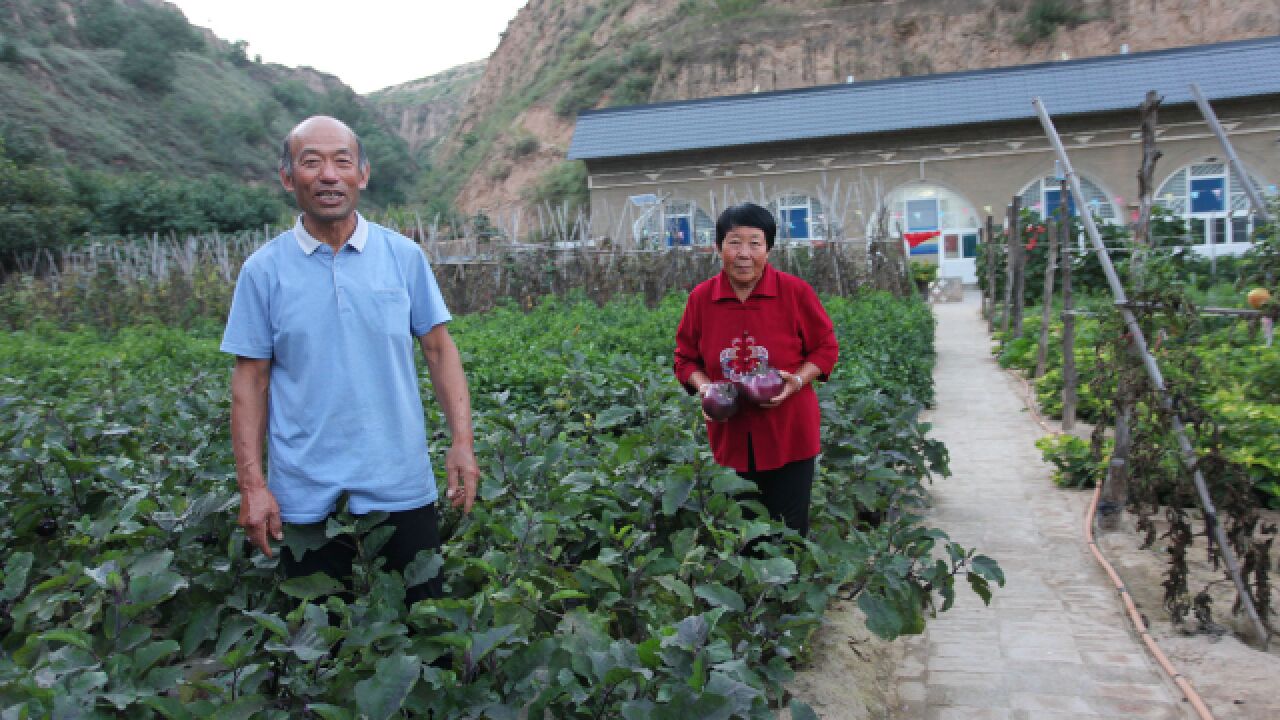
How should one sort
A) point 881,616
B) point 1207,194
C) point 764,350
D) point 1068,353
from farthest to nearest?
point 1207,194 < point 1068,353 < point 764,350 < point 881,616

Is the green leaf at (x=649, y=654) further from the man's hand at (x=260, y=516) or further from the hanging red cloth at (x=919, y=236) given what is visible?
the hanging red cloth at (x=919, y=236)

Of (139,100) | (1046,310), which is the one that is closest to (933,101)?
(1046,310)

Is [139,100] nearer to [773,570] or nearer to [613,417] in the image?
[613,417]

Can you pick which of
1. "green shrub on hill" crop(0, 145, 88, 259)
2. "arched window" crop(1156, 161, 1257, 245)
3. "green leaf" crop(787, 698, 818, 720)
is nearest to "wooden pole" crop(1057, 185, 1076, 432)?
"green leaf" crop(787, 698, 818, 720)

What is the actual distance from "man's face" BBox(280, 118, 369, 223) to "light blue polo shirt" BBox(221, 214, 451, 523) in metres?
0.09

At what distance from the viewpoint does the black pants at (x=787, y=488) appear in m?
3.77

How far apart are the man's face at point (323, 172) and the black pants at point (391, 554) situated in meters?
0.83

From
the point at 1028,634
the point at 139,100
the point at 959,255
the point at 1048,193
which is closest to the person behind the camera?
the point at 1028,634

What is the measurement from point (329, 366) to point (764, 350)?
1.66 meters

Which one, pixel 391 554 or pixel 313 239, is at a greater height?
pixel 313 239

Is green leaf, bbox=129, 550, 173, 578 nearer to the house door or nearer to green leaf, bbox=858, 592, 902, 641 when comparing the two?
green leaf, bbox=858, 592, 902, 641

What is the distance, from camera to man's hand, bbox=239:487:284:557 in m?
2.56

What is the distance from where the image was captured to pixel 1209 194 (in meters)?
30.7

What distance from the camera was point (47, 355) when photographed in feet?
30.2
